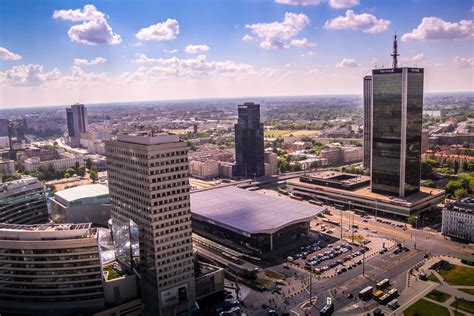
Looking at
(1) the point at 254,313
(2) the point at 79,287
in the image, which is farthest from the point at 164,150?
(1) the point at 254,313

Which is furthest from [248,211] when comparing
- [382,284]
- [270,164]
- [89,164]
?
[89,164]

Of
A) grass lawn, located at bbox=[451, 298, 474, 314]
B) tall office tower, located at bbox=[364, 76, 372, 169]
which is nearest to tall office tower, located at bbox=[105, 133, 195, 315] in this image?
grass lawn, located at bbox=[451, 298, 474, 314]

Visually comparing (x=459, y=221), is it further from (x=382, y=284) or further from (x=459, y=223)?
(x=382, y=284)

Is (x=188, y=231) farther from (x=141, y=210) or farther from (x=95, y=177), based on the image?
(x=95, y=177)

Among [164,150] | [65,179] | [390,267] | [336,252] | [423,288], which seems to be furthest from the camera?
[65,179]

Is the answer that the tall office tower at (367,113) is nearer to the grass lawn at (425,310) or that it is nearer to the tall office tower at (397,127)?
the tall office tower at (397,127)

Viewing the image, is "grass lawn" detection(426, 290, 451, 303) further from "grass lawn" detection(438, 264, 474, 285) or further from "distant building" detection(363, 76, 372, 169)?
"distant building" detection(363, 76, 372, 169)
